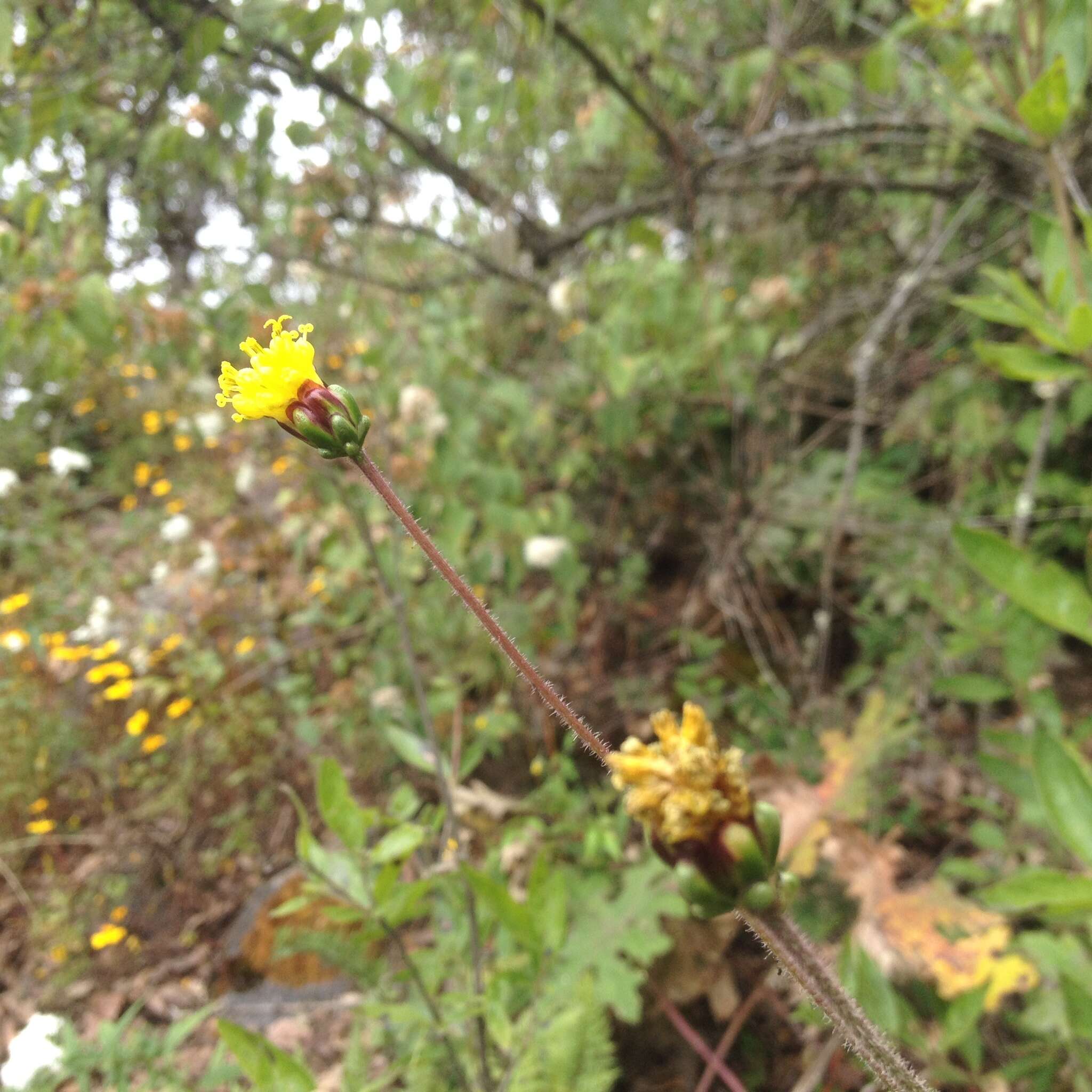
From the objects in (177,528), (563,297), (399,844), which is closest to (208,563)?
(177,528)

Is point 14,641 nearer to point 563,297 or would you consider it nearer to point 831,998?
point 563,297

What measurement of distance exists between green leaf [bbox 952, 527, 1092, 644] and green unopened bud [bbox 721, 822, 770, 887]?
796mm

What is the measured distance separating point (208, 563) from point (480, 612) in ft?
10.5

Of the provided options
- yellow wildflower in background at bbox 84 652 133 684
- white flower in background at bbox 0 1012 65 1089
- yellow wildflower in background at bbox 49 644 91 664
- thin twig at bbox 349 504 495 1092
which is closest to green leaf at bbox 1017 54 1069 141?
thin twig at bbox 349 504 495 1092

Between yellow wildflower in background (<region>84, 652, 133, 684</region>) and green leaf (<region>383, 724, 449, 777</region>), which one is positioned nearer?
green leaf (<region>383, 724, 449, 777</region>)

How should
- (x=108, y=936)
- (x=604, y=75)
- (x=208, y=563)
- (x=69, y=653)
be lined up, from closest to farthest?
1. (x=604, y=75)
2. (x=108, y=936)
3. (x=69, y=653)
4. (x=208, y=563)

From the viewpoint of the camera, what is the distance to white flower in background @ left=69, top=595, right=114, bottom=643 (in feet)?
11.0

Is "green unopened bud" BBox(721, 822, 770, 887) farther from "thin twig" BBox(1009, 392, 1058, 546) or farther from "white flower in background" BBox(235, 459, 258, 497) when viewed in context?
"white flower in background" BBox(235, 459, 258, 497)

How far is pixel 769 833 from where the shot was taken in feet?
1.65

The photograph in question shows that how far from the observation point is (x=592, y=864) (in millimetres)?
1699

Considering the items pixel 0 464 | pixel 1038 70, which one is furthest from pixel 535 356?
pixel 0 464

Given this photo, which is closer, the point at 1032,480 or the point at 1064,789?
the point at 1064,789

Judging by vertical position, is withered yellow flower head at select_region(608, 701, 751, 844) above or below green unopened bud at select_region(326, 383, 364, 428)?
below

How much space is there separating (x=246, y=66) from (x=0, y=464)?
4404mm
